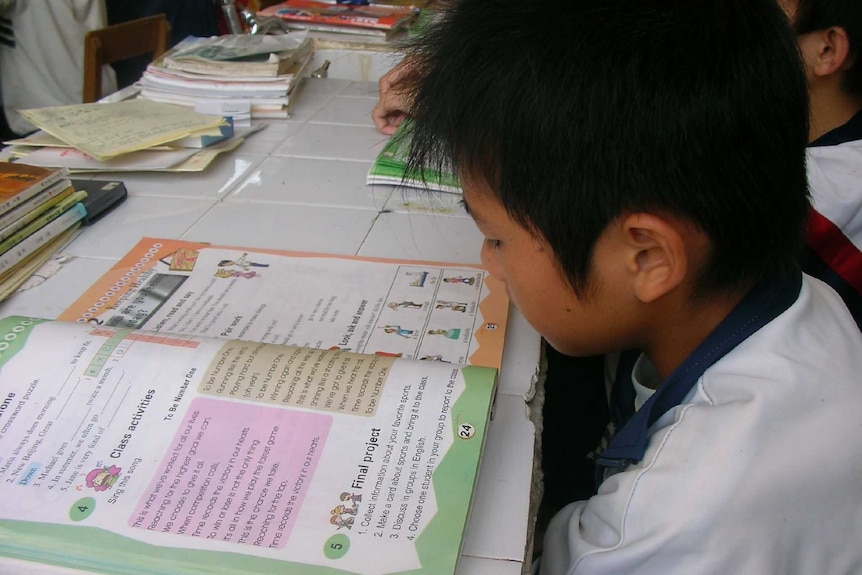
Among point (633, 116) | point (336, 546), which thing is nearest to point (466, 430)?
point (336, 546)

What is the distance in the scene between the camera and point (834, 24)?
3.28ft

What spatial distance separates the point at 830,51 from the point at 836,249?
0.32 meters

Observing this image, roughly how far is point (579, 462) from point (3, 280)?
0.72 metres

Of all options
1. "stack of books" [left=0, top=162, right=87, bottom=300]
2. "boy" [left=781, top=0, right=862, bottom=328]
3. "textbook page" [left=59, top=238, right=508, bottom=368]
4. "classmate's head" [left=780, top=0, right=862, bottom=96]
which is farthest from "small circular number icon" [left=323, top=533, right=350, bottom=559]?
"classmate's head" [left=780, top=0, right=862, bottom=96]

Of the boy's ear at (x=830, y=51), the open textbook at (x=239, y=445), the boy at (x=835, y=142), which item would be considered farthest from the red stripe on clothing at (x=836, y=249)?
the open textbook at (x=239, y=445)

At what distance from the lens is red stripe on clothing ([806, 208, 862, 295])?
87 cm

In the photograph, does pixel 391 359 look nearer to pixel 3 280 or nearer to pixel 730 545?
pixel 730 545

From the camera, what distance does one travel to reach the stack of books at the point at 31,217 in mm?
735

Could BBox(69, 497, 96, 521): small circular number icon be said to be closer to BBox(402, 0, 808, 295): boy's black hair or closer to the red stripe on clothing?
BBox(402, 0, 808, 295): boy's black hair

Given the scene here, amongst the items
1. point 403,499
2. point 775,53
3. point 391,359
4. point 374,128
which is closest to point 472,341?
point 391,359

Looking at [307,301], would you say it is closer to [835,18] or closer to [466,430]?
[466,430]

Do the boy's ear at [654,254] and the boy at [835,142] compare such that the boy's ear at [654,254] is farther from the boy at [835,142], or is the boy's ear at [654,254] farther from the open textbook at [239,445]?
the boy at [835,142]

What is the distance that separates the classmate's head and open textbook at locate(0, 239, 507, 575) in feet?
2.31

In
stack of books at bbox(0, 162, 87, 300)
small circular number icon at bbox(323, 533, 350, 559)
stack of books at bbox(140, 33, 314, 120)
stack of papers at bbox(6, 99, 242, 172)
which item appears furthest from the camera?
stack of books at bbox(140, 33, 314, 120)
